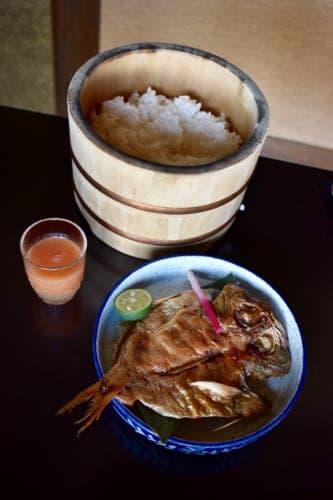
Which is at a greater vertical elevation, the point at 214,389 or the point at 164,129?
the point at 164,129

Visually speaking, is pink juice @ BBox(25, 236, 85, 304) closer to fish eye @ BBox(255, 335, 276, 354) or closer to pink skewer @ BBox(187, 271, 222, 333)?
pink skewer @ BBox(187, 271, 222, 333)

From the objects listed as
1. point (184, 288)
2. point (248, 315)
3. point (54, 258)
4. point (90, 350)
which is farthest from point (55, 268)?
point (248, 315)

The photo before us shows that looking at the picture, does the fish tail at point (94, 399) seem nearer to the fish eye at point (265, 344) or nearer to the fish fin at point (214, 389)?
the fish fin at point (214, 389)

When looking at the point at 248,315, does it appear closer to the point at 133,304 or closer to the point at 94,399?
the point at 133,304

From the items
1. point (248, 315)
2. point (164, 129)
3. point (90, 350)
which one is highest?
point (164, 129)

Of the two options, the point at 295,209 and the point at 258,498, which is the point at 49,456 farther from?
the point at 295,209

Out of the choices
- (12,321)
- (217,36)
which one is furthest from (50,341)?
(217,36)

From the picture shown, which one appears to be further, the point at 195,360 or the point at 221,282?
the point at 221,282
